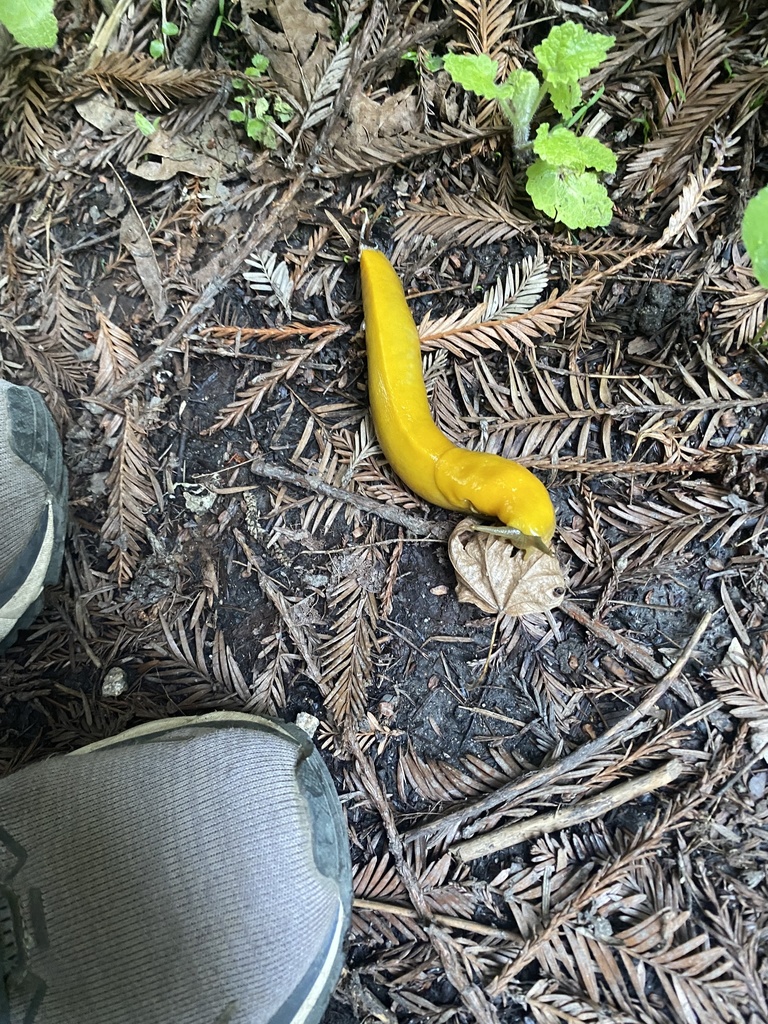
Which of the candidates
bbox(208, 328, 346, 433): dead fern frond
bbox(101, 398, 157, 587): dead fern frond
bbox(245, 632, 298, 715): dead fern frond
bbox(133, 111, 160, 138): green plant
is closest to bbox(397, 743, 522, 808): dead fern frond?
bbox(245, 632, 298, 715): dead fern frond

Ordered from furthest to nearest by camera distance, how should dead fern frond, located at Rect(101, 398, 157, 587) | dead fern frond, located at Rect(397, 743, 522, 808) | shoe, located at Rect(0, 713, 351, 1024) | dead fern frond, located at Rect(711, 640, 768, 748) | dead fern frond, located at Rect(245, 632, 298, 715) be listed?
dead fern frond, located at Rect(101, 398, 157, 587) < dead fern frond, located at Rect(245, 632, 298, 715) < dead fern frond, located at Rect(397, 743, 522, 808) < dead fern frond, located at Rect(711, 640, 768, 748) < shoe, located at Rect(0, 713, 351, 1024)

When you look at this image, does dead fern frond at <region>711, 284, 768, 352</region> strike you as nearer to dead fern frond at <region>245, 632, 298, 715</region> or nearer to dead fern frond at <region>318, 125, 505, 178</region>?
dead fern frond at <region>318, 125, 505, 178</region>

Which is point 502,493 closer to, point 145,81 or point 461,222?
point 461,222

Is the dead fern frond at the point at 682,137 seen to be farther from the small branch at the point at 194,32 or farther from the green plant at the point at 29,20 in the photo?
the green plant at the point at 29,20

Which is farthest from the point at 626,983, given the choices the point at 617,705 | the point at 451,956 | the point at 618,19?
the point at 618,19

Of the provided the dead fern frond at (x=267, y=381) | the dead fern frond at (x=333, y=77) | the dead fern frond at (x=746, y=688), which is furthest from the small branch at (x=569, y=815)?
the dead fern frond at (x=333, y=77)

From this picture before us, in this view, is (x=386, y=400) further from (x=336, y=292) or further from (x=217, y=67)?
(x=217, y=67)
